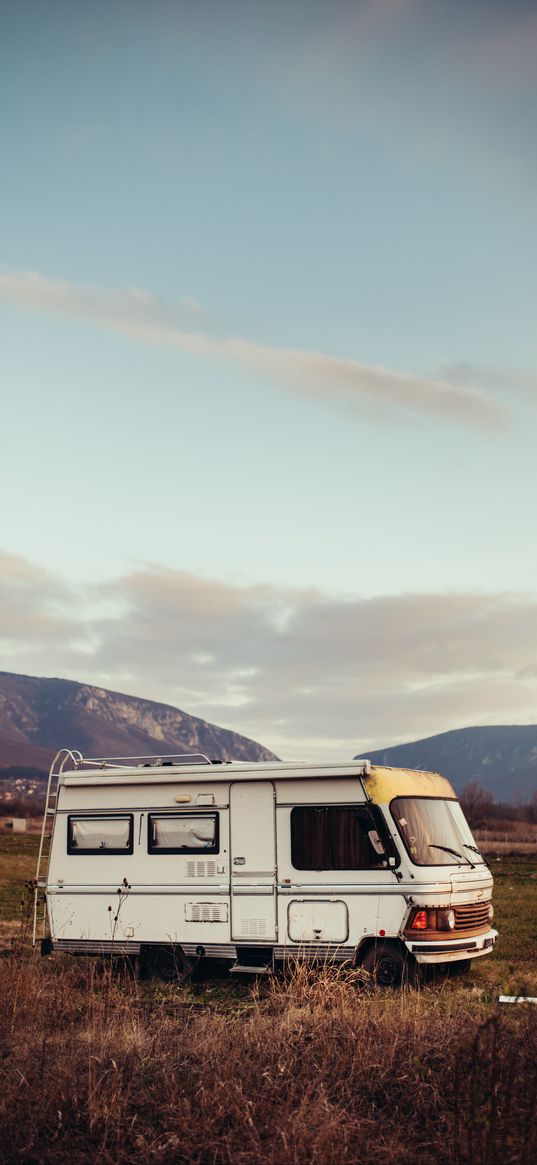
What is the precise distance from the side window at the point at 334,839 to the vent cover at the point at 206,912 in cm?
113

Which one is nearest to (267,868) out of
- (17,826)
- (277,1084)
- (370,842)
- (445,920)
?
(370,842)

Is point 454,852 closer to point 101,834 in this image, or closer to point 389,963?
point 389,963

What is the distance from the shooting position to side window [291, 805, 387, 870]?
42.1 feet

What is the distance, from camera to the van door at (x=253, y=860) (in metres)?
13.2

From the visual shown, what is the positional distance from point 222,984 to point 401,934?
278 cm

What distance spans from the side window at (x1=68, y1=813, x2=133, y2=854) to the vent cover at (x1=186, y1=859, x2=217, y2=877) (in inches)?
37.3

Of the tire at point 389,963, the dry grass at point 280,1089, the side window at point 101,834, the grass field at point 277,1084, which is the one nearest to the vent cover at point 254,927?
the tire at point 389,963

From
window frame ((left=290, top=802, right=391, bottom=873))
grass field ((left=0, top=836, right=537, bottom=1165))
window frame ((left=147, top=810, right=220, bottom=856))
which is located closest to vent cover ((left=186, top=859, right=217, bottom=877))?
window frame ((left=147, top=810, right=220, bottom=856))

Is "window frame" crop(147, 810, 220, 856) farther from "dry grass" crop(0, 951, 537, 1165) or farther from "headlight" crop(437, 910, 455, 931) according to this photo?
"dry grass" crop(0, 951, 537, 1165)

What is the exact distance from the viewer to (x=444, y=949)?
41.0 ft

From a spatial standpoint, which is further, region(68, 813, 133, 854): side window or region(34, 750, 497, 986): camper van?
region(68, 813, 133, 854): side window

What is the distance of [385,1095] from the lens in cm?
703

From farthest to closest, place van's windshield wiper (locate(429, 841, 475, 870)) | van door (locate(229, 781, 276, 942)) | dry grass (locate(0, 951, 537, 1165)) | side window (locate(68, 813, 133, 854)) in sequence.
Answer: side window (locate(68, 813, 133, 854)), van door (locate(229, 781, 276, 942)), van's windshield wiper (locate(429, 841, 475, 870)), dry grass (locate(0, 951, 537, 1165))

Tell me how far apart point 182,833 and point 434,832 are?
3.21m
